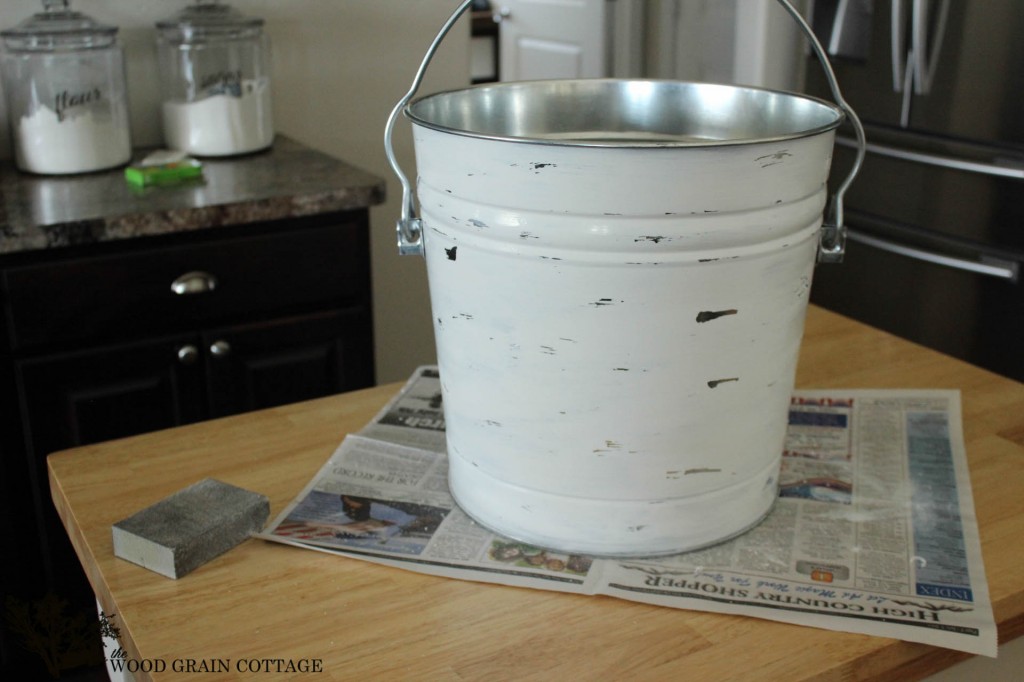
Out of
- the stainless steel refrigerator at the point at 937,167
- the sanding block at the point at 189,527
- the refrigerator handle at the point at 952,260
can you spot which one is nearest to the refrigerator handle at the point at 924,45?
the stainless steel refrigerator at the point at 937,167

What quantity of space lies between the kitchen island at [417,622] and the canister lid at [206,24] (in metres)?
1.08

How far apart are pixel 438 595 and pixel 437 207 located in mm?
281

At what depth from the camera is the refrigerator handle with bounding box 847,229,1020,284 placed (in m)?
2.29

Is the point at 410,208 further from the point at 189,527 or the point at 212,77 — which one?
the point at 212,77

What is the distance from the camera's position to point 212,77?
70.7 inches

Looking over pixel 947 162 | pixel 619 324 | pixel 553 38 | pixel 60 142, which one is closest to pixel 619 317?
pixel 619 324

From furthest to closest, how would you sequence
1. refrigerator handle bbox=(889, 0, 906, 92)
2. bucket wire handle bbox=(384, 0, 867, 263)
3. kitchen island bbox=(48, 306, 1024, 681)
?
refrigerator handle bbox=(889, 0, 906, 92) < bucket wire handle bbox=(384, 0, 867, 263) < kitchen island bbox=(48, 306, 1024, 681)

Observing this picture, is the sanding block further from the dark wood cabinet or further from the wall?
the wall

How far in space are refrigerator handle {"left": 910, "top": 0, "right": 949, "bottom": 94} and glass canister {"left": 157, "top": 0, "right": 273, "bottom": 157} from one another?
4.69ft

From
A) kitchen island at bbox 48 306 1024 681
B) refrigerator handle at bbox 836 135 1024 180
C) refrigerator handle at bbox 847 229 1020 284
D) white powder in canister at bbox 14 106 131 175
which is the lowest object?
refrigerator handle at bbox 847 229 1020 284

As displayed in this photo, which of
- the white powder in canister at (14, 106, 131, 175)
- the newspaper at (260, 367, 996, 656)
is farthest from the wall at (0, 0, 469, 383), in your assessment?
the newspaper at (260, 367, 996, 656)

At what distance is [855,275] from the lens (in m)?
2.72

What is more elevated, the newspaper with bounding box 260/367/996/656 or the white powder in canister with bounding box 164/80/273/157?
the white powder in canister with bounding box 164/80/273/157

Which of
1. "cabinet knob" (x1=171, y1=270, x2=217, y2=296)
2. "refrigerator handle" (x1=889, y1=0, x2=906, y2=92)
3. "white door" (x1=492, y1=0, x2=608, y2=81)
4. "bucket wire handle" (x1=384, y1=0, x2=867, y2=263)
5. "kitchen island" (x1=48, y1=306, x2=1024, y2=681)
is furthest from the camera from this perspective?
"white door" (x1=492, y1=0, x2=608, y2=81)
